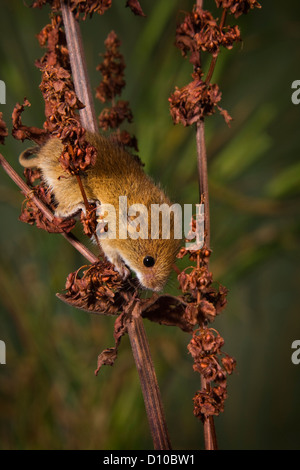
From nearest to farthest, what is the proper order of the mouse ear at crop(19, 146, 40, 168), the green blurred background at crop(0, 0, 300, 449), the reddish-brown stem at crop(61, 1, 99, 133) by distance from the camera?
1. the reddish-brown stem at crop(61, 1, 99, 133)
2. the mouse ear at crop(19, 146, 40, 168)
3. the green blurred background at crop(0, 0, 300, 449)

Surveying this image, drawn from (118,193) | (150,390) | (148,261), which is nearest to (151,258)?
→ (148,261)

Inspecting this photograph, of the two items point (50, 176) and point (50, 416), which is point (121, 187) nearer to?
point (50, 176)

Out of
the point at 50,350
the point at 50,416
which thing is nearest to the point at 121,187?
the point at 50,350

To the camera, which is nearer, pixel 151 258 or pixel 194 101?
pixel 194 101

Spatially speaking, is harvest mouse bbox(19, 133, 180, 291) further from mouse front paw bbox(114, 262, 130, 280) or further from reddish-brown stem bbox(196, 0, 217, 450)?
reddish-brown stem bbox(196, 0, 217, 450)

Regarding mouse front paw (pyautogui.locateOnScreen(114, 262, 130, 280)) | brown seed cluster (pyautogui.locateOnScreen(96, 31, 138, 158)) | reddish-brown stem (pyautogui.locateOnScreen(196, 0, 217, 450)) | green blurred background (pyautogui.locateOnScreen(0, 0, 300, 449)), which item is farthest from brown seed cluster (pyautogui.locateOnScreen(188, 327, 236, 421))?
green blurred background (pyautogui.locateOnScreen(0, 0, 300, 449))

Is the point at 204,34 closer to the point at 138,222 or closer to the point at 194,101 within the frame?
the point at 194,101
